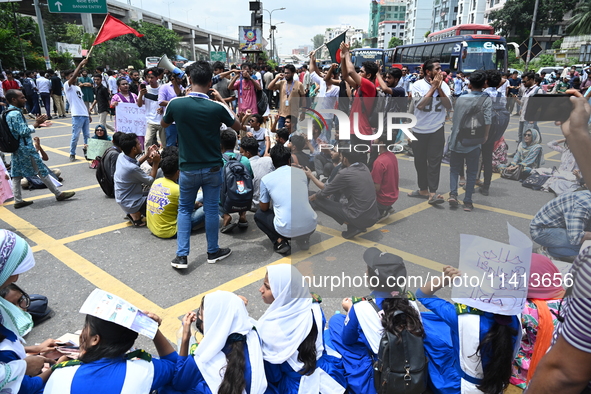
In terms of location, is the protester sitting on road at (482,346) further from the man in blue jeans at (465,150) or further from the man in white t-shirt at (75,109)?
the man in white t-shirt at (75,109)

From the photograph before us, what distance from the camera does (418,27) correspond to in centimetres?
Answer: 8738

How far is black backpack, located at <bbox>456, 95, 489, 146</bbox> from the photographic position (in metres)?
2.59

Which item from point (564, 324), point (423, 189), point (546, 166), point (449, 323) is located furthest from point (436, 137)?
point (564, 324)

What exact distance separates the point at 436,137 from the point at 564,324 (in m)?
1.60

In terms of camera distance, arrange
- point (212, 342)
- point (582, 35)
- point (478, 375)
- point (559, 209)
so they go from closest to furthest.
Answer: point (212, 342) → point (478, 375) → point (559, 209) → point (582, 35)

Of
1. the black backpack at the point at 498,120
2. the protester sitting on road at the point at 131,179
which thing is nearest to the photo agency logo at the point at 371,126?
the black backpack at the point at 498,120

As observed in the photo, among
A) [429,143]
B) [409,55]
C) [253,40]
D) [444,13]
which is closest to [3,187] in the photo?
[429,143]

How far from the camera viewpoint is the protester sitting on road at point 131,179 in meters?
4.67

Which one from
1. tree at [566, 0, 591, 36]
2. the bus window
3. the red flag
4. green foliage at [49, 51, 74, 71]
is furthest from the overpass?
tree at [566, 0, 591, 36]

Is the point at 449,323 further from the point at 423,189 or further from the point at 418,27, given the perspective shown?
the point at 418,27

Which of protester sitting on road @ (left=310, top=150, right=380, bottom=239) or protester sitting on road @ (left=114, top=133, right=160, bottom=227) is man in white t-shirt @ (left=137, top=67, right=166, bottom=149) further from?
protester sitting on road @ (left=310, top=150, right=380, bottom=239)

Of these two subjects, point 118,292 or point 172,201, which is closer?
point 118,292

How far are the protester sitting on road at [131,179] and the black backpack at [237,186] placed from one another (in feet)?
3.25

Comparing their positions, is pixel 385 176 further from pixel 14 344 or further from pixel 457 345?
pixel 14 344
